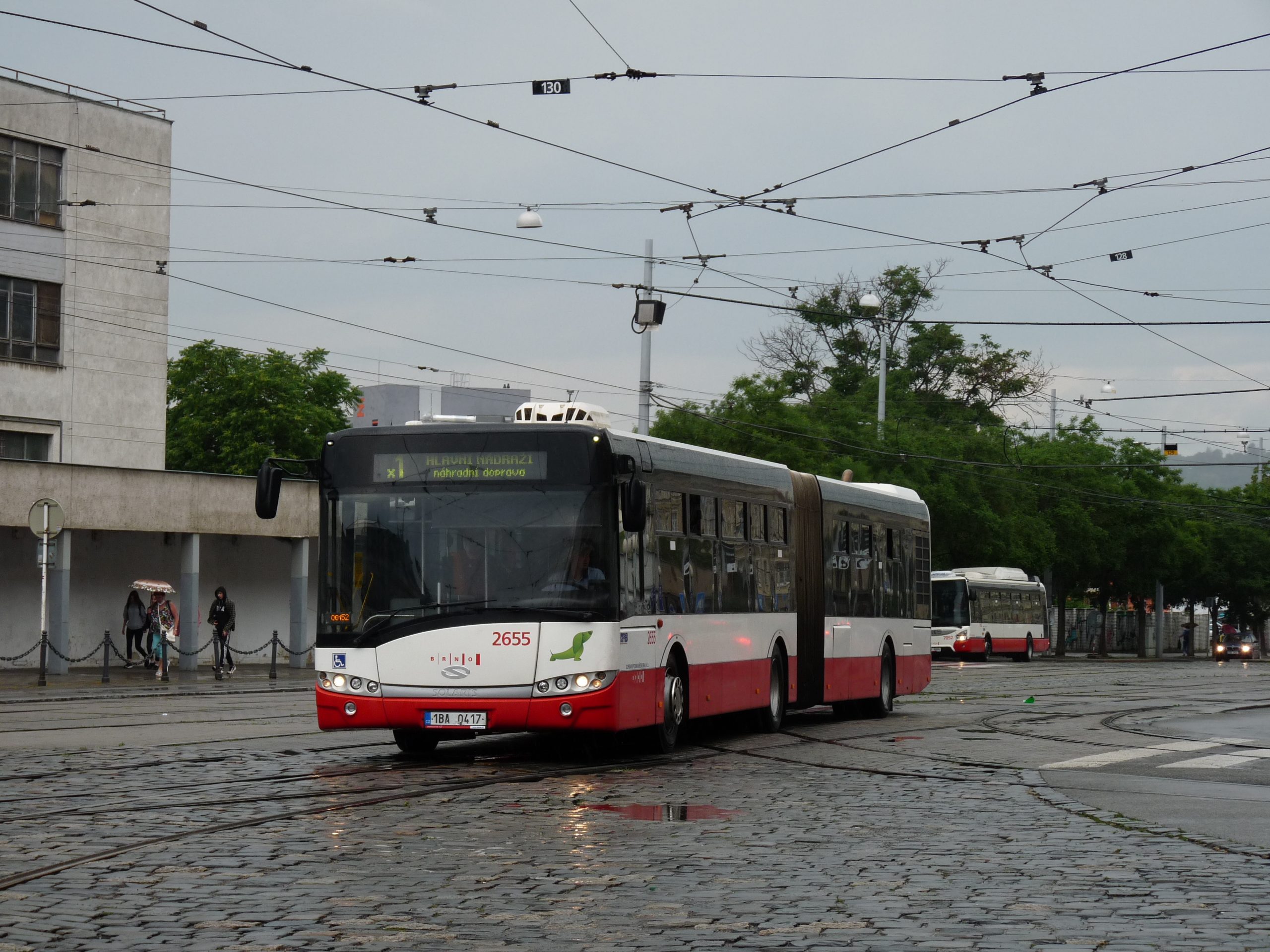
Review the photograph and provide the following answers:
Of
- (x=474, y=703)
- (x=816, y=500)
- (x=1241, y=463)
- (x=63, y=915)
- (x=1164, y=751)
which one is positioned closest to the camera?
(x=63, y=915)

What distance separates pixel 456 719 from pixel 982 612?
50.5 metres

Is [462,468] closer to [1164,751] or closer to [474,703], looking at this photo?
[474,703]

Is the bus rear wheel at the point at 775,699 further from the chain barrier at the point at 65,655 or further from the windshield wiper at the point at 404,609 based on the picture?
the chain barrier at the point at 65,655

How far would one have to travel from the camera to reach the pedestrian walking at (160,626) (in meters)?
34.0

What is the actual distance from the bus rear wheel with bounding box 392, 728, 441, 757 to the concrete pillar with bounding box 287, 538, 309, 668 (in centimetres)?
2556

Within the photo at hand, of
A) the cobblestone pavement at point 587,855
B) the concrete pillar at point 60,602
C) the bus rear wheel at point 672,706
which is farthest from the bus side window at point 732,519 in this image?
the concrete pillar at point 60,602

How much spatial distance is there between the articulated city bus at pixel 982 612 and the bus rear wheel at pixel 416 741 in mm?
46194

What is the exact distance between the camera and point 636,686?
1571cm

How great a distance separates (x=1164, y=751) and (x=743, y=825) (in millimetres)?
8150

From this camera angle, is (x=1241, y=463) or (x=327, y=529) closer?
(x=327, y=529)

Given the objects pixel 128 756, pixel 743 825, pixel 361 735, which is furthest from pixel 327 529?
pixel 743 825

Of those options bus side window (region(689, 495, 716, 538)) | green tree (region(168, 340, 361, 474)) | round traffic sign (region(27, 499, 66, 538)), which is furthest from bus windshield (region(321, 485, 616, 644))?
green tree (region(168, 340, 361, 474))

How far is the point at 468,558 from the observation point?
1512 cm

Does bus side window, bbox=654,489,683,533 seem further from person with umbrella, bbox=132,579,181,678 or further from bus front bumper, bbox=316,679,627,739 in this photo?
person with umbrella, bbox=132,579,181,678
